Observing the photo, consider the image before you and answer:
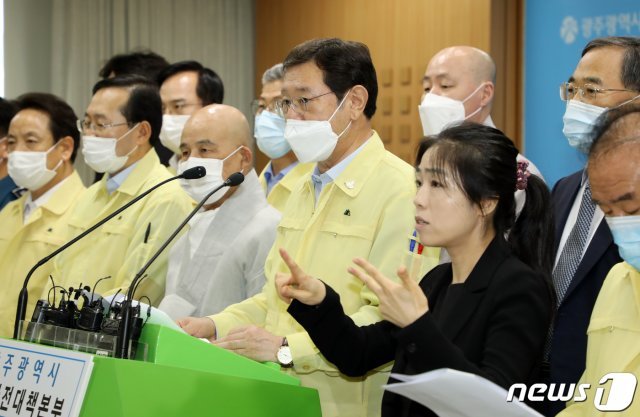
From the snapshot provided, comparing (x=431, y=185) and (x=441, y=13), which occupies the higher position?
(x=441, y=13)

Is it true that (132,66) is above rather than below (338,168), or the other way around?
above

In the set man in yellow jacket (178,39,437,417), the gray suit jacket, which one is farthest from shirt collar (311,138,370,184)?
the gray suit jacket

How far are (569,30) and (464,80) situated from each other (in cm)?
135

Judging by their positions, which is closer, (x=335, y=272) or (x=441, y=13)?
(x=335, y=272)

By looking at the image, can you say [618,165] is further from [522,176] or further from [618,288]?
[522,176]

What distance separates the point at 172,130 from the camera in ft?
16.2

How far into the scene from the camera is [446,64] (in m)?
4.21

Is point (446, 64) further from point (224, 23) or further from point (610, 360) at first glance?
point (224, 23)

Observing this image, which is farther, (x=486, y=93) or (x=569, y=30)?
(x=569, y=30)

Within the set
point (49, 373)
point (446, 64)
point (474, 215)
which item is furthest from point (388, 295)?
point (446, 64)

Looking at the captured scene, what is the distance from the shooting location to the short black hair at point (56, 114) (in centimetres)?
482

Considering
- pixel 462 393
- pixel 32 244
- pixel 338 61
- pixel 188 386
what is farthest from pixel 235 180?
pixel 32 244

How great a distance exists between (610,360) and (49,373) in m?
1.27

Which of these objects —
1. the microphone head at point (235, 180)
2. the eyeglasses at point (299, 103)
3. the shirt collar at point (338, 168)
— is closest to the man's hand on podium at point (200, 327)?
the microphone head at point (235, 180)
